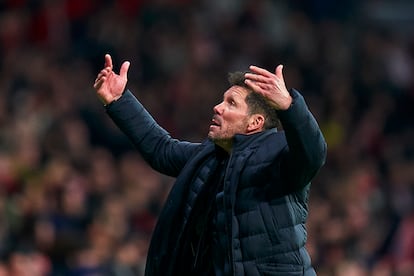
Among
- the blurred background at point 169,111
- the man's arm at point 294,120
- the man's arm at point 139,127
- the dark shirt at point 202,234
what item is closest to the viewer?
the man's arm at point 294,120

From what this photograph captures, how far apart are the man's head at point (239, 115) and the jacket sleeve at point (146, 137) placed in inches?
16.1

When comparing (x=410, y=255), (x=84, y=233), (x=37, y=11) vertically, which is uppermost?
(x=37, y=11)

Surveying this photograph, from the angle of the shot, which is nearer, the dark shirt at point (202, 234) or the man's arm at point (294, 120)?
the man's arm at point (294, 120)

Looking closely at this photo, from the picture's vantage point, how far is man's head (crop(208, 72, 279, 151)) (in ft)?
20.2

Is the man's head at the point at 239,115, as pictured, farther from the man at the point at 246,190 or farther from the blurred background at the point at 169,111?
the blurred background at the point at 169,111

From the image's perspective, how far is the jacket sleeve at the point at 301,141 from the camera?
18.6 ft

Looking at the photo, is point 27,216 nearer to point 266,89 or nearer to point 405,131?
point 266,89

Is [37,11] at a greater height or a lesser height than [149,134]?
greater

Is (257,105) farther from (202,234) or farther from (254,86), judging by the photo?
(202,234)

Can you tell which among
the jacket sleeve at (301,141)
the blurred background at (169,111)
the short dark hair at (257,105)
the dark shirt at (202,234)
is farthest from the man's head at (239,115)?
the blurred background at (169,111)

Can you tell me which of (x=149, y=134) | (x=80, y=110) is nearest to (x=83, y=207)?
(x=80, y=110)

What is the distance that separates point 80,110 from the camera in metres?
12.9

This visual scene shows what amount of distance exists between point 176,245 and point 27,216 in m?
4.11

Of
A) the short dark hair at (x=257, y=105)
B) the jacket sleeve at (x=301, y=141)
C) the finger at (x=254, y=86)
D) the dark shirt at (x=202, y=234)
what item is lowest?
the dark shirt at (x=202, y=234)
